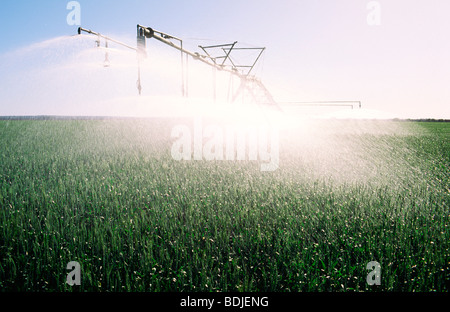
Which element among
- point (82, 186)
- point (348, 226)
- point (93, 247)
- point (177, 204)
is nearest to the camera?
point (93, 247)

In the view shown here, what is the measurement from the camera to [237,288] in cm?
153

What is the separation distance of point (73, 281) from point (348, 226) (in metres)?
2.20

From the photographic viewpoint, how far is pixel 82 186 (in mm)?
3387

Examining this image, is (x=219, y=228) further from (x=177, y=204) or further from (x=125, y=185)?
(x=125, y=185)

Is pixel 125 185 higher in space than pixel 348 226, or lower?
higher

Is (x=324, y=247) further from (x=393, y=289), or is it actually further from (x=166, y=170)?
(x=166, y=170)

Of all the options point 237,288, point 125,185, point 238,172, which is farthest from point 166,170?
point 237,288
